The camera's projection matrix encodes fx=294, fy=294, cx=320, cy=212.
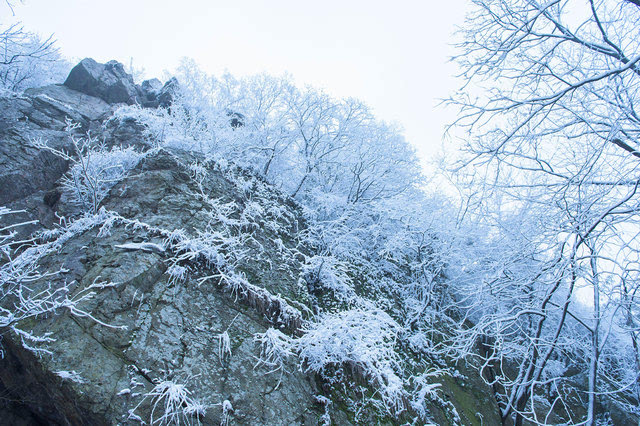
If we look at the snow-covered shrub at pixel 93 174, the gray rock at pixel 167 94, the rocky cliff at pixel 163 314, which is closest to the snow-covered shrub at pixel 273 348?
the rocky cliff at pixel 163 314

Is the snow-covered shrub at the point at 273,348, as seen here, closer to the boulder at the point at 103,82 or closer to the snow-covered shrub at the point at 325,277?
the snow-covered shrub at the point at 325,277

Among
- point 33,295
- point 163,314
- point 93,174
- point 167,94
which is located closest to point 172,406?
point 163,314

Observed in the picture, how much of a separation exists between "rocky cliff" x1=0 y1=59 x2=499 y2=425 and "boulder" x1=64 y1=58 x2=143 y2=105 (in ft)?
23.1

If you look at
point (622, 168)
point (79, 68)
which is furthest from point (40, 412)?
point (79, 68)

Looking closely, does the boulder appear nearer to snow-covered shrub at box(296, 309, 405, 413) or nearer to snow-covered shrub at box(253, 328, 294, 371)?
snow-covered shrub at box(253, 328, 294, 371)

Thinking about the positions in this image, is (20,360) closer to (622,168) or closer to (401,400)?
(401,400)

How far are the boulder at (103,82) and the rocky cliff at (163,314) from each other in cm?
703

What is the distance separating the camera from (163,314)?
3.49m

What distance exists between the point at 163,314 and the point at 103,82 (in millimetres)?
13540

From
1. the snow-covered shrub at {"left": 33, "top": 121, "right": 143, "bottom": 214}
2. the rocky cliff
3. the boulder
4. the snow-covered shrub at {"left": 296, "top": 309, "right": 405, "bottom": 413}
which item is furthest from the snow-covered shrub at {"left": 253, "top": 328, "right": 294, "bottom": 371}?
the boulder

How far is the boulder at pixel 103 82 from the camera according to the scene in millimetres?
12102

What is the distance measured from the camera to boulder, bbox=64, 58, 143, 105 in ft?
39.7

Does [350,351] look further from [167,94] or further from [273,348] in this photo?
[167,94]

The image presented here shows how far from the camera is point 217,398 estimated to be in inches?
119
